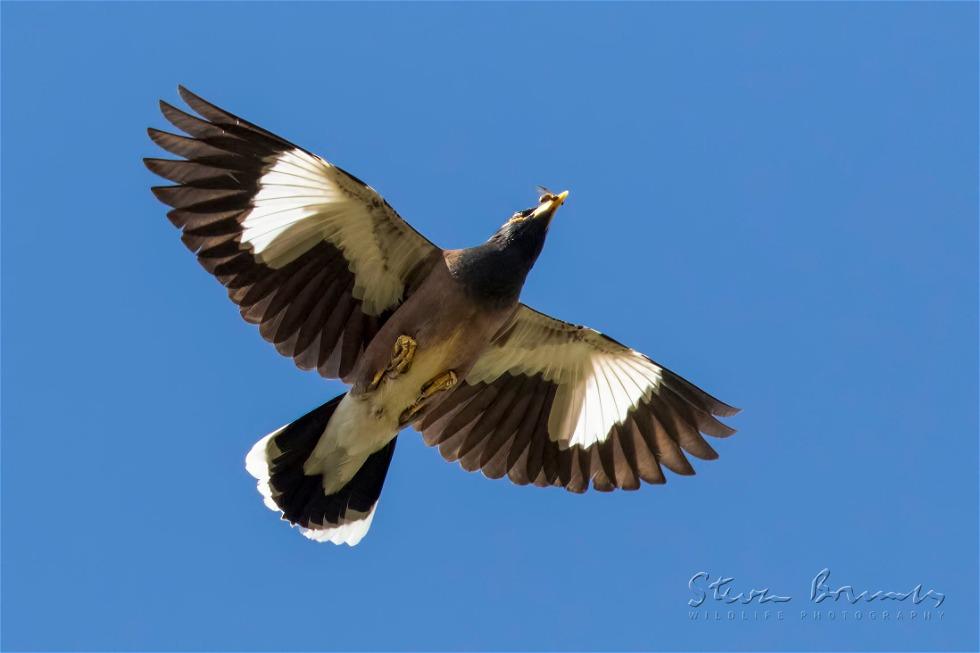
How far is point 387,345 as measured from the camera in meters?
8.34

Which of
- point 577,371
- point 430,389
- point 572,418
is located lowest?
point 430,389

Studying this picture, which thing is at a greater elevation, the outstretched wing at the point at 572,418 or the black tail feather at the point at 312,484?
the outstretched wing at the point at 572,418

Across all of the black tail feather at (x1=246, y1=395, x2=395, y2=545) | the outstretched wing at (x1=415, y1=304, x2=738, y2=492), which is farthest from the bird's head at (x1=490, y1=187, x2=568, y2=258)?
the black tail feather at (x1=246, y1=395, x2=395, y2=545)

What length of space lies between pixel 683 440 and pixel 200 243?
3515 millimetres

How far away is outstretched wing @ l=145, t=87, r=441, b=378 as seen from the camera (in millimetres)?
8023

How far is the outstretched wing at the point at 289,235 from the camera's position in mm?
8023

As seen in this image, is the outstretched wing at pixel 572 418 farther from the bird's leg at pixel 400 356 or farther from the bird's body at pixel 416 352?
the bird's leg at pixel 400 356

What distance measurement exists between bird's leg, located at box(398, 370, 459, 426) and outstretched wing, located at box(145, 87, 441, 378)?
19.0 inches

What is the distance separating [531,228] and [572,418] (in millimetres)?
1609

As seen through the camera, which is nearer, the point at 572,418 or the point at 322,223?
the point at 322,223

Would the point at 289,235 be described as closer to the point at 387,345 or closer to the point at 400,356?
the point at 387,345

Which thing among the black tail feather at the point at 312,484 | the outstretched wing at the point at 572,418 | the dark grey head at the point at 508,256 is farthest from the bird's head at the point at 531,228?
the black tail feather at the point at 312,484

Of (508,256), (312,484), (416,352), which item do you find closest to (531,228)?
(508,256)

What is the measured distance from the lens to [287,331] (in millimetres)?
8477
